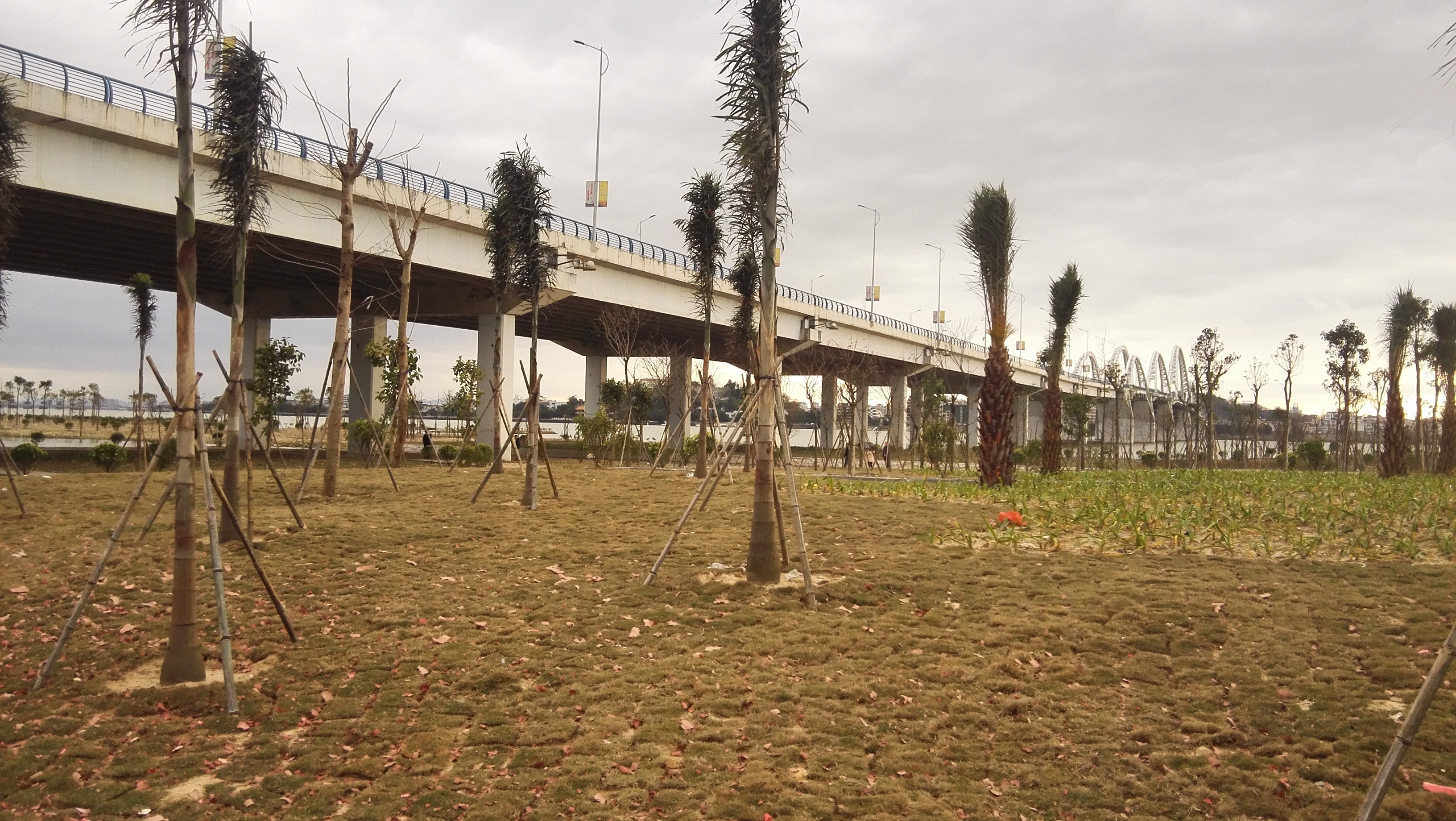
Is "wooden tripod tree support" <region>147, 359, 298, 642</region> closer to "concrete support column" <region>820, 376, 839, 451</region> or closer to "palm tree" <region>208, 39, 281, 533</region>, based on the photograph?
"palm tree" <region>208, 39, 281, 533</region>

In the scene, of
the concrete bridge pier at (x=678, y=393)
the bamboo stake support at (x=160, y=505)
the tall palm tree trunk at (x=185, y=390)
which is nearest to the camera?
the tall palm tree trunk at (x=185, y=390)

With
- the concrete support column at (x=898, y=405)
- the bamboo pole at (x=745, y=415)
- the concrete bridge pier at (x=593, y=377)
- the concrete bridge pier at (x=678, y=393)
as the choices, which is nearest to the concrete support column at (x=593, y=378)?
the concrete bridge pier at (x=593, y=377)

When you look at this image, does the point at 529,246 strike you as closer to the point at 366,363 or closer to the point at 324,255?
the point at 324,255

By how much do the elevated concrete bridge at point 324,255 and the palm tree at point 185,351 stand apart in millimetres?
4692

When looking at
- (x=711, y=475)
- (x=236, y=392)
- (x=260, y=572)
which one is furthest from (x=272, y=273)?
(x=260, y=572)

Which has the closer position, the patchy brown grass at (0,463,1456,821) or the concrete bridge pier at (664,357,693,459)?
the patchy brown grass at (0,463,1456,821)

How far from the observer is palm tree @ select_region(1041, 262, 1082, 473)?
23.3 meters

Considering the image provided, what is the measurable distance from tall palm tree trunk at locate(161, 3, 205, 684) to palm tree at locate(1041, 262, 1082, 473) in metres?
20.7

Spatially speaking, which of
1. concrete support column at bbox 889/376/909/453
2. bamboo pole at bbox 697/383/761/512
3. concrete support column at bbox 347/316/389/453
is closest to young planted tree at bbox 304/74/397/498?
bamboo pole at bbox 697/383/761/512

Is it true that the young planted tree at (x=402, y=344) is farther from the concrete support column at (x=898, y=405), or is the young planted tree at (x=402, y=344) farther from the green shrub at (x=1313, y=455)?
the concrete support column at (x=898, y=405)

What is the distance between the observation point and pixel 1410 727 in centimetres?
350

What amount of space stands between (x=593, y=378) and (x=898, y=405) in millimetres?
22258

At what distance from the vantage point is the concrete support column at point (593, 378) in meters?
48.1

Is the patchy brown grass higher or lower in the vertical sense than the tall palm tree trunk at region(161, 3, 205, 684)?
lower
